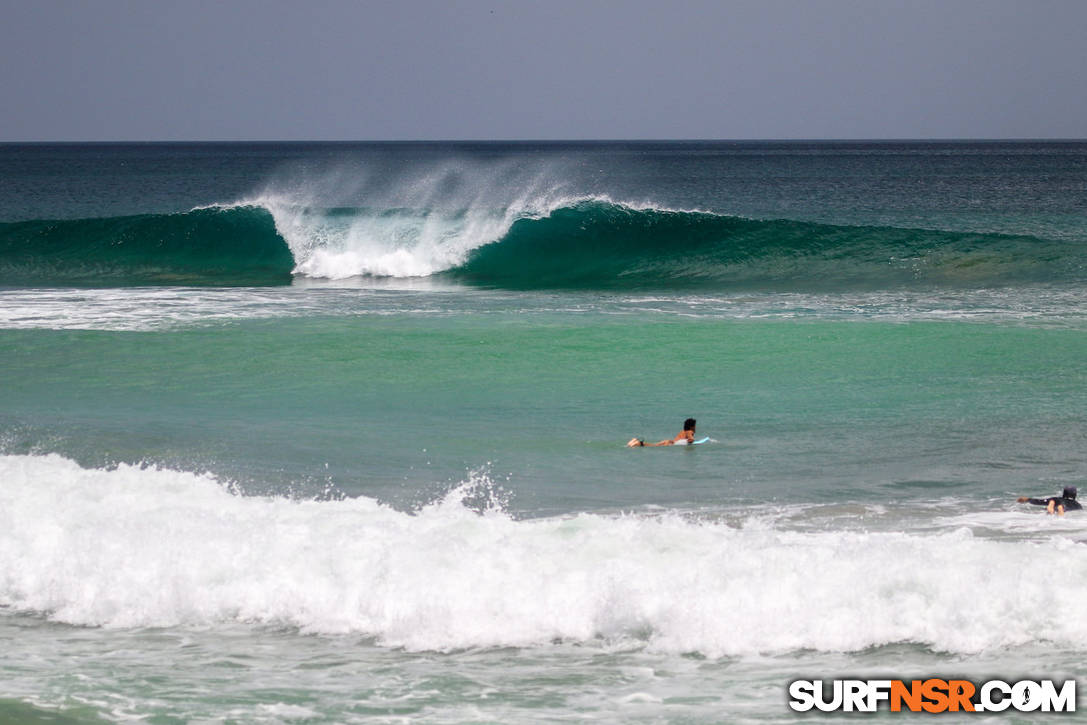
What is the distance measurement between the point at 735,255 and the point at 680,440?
675 inches

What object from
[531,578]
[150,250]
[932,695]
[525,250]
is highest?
[150,250]

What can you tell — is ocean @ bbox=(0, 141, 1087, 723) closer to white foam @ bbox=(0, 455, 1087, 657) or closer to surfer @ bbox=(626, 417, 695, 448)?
white foam @ bbox=(0, 455, 1087, 657)

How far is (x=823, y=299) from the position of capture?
68.4 feet

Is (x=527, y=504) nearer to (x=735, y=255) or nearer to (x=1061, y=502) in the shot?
(x=1061, y=502)

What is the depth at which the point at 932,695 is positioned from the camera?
531 centimetres

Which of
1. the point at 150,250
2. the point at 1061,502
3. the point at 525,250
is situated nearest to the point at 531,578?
the point at 1061,502

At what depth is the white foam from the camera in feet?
19.7

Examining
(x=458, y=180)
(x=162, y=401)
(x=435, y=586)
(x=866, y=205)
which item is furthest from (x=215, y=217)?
(x=458, y=180)

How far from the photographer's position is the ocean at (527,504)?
5688mm

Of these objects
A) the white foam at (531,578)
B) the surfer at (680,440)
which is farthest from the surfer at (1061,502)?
the surfer at (680,440)

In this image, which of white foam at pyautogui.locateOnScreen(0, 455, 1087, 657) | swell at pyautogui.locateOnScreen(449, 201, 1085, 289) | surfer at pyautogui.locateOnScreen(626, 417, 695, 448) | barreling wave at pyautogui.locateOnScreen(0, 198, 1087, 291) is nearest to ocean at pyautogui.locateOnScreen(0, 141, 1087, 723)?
white foam at pyautogui.locateOnScreen(0, 455, 1087, 657)

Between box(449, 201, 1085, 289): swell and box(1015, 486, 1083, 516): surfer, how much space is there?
50.5 ft

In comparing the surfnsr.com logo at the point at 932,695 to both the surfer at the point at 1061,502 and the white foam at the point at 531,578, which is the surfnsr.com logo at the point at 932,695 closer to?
the white foam at the point at 531,578

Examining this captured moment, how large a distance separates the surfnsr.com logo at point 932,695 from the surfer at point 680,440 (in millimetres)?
4528
